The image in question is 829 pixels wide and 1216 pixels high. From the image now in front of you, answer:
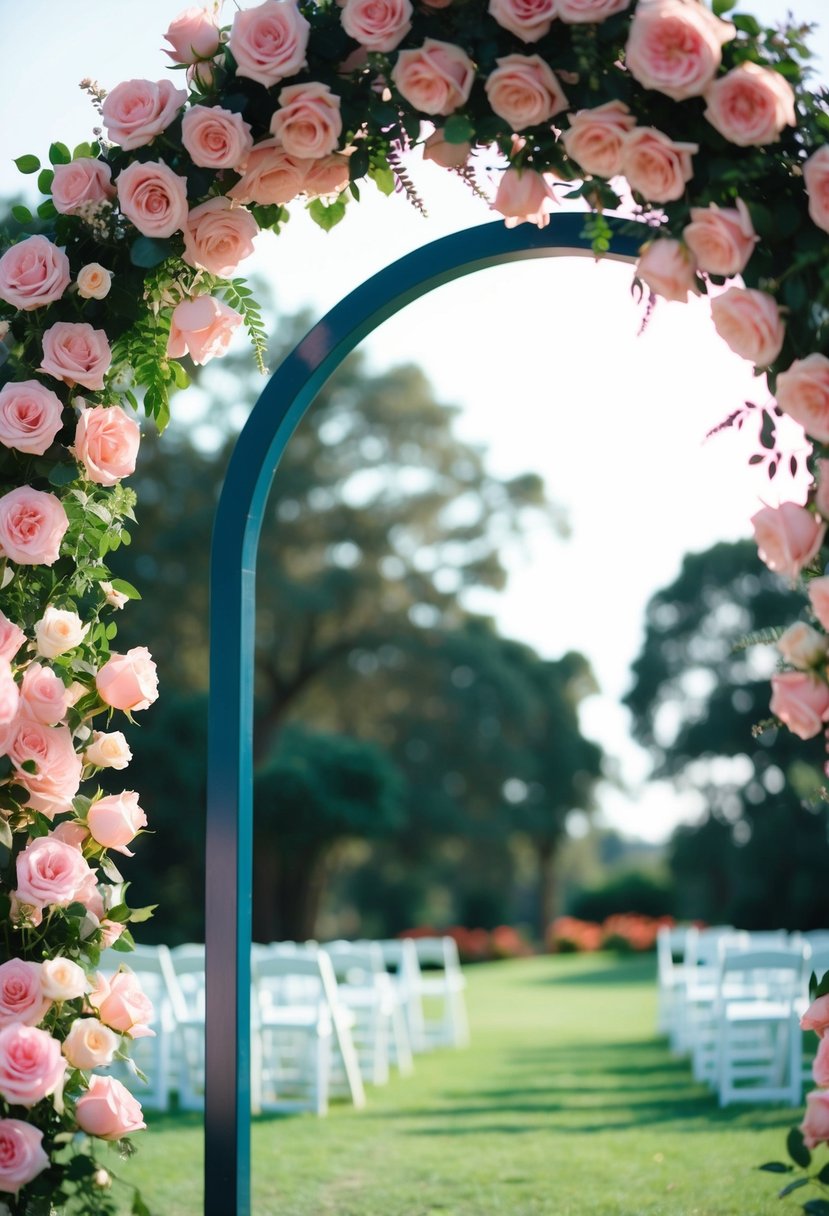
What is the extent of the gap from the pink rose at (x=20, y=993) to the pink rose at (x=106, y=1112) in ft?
0.66

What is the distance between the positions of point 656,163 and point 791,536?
0.73 meters

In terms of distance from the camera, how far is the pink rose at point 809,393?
2148 millimetres

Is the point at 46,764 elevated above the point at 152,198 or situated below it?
below

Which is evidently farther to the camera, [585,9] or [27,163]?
[27,163]

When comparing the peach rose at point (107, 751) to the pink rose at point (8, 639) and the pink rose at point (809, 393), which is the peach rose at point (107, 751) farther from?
the pink rose at point (809, 393)

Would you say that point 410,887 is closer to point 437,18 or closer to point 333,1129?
point 333,1129

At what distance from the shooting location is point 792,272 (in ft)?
7.23

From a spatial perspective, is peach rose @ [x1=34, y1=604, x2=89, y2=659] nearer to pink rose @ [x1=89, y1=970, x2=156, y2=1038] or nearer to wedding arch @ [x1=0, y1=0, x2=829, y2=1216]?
wedding arch @ [x1=0, y1=0, x2=829, y2=1216]

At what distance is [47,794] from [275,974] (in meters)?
3.65

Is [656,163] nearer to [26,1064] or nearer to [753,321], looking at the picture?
[753,321]

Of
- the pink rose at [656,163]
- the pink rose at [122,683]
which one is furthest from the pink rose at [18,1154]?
the pink rose at [656,163]

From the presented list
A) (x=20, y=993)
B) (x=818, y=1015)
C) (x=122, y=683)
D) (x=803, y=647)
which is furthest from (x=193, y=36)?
(x=818, y=1015)

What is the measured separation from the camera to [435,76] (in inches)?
94.2

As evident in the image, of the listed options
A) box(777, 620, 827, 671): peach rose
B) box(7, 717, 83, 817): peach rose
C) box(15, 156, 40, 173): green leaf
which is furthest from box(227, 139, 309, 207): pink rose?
→ box(777, 620, 827, 671): peach rose
